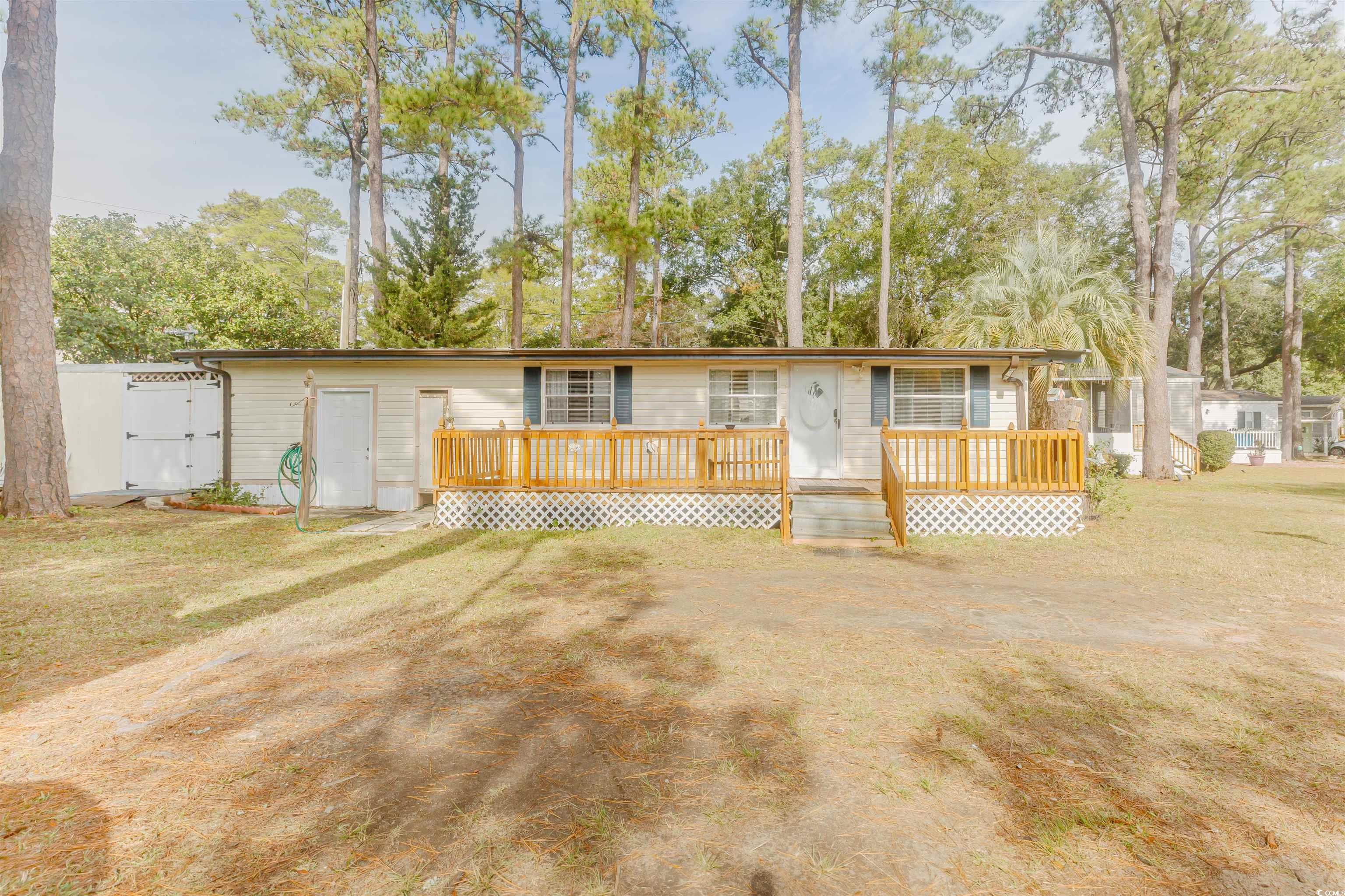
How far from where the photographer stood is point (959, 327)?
14.6 metres

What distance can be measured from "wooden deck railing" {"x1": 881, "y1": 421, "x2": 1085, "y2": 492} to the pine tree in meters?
12.9

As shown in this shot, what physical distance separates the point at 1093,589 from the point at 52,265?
79.3 ft

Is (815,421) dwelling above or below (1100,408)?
below

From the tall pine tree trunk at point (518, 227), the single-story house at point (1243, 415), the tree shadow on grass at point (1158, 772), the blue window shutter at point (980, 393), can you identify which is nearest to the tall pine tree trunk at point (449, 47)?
the tall pine tree trunk at point (518, 227)

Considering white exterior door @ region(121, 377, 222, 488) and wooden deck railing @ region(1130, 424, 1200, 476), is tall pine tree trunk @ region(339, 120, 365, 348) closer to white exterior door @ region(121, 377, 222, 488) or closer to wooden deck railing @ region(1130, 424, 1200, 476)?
white exterior door @ region(121, 377, 222, 488)

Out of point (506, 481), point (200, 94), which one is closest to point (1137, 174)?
point (506, 481)

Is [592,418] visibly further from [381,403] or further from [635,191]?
[635,191]

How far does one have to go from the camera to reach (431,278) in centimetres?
1589

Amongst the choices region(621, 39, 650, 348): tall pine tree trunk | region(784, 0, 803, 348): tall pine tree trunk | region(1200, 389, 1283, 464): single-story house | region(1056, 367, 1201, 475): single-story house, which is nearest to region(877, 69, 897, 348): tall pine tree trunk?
region(784, 0, 803, 348): tall pine tree trunk

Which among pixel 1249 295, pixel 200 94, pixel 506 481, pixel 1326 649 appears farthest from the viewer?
pixel 1249 295

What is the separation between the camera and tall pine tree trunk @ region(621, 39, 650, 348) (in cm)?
1549

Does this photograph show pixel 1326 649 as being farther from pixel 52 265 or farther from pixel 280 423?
pixel 52 265

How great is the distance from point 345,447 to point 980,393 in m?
11.3

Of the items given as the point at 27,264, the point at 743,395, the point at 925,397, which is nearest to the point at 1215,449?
the point at 925,397
